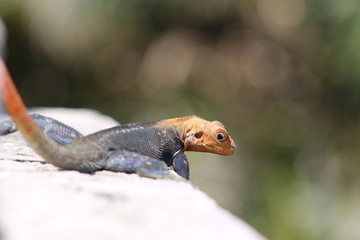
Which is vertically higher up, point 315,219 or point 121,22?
point 121,22

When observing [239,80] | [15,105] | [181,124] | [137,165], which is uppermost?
[239,80]

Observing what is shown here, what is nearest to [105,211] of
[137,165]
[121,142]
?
[137,165]

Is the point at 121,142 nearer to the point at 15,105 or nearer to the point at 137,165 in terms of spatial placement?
the point at 137,165

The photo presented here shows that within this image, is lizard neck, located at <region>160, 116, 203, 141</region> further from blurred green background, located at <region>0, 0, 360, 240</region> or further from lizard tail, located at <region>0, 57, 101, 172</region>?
blurred green background, located at <region>0, 0, 360, 240</region>

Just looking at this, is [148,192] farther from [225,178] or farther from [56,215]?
[225,178]

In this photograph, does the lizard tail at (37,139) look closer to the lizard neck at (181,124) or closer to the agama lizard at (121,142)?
the agama lizard at (121,142)

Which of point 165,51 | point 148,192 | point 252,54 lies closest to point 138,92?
point 165,51
